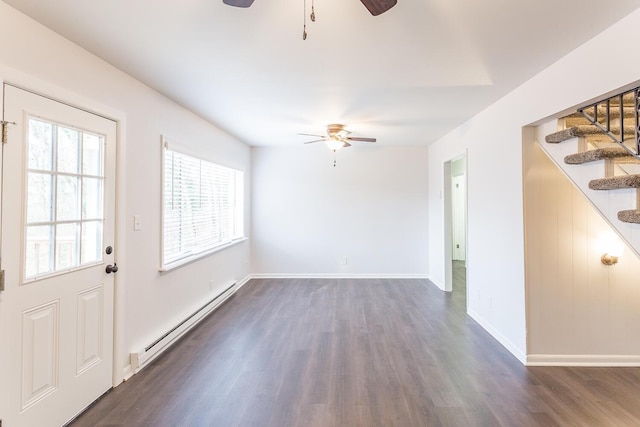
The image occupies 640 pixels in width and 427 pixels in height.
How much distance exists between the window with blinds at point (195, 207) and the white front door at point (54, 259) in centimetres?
84

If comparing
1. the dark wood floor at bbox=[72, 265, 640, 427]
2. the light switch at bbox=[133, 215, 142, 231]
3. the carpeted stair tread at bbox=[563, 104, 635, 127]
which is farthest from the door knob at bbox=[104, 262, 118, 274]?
the carpeted stair tread at bbox=[563, 104, 635, 127]

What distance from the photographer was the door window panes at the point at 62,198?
1.78 m

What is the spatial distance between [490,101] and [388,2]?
2.44 metres

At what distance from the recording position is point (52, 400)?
1.88 m

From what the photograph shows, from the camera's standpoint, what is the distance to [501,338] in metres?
3.13

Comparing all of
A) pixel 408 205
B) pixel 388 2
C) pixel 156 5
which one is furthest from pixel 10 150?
pixel 408 205

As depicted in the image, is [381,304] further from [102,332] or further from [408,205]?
[102,332]

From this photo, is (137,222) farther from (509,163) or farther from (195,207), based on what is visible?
(509,163)

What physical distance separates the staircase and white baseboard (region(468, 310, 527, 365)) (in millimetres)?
1333

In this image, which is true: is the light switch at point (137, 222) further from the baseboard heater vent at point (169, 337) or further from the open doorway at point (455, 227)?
the open doorway at point (455, 227)

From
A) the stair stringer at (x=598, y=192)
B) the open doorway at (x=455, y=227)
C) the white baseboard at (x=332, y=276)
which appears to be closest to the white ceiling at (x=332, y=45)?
the stair stringer at (x=598, y=192)

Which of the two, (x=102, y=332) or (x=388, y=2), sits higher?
(x=388, y=2)

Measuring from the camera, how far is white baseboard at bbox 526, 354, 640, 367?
270 centimetres

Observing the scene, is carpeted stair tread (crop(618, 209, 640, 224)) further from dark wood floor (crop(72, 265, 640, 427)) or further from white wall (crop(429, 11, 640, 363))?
dark wood floor (crop(72, 265, 640, 427))
